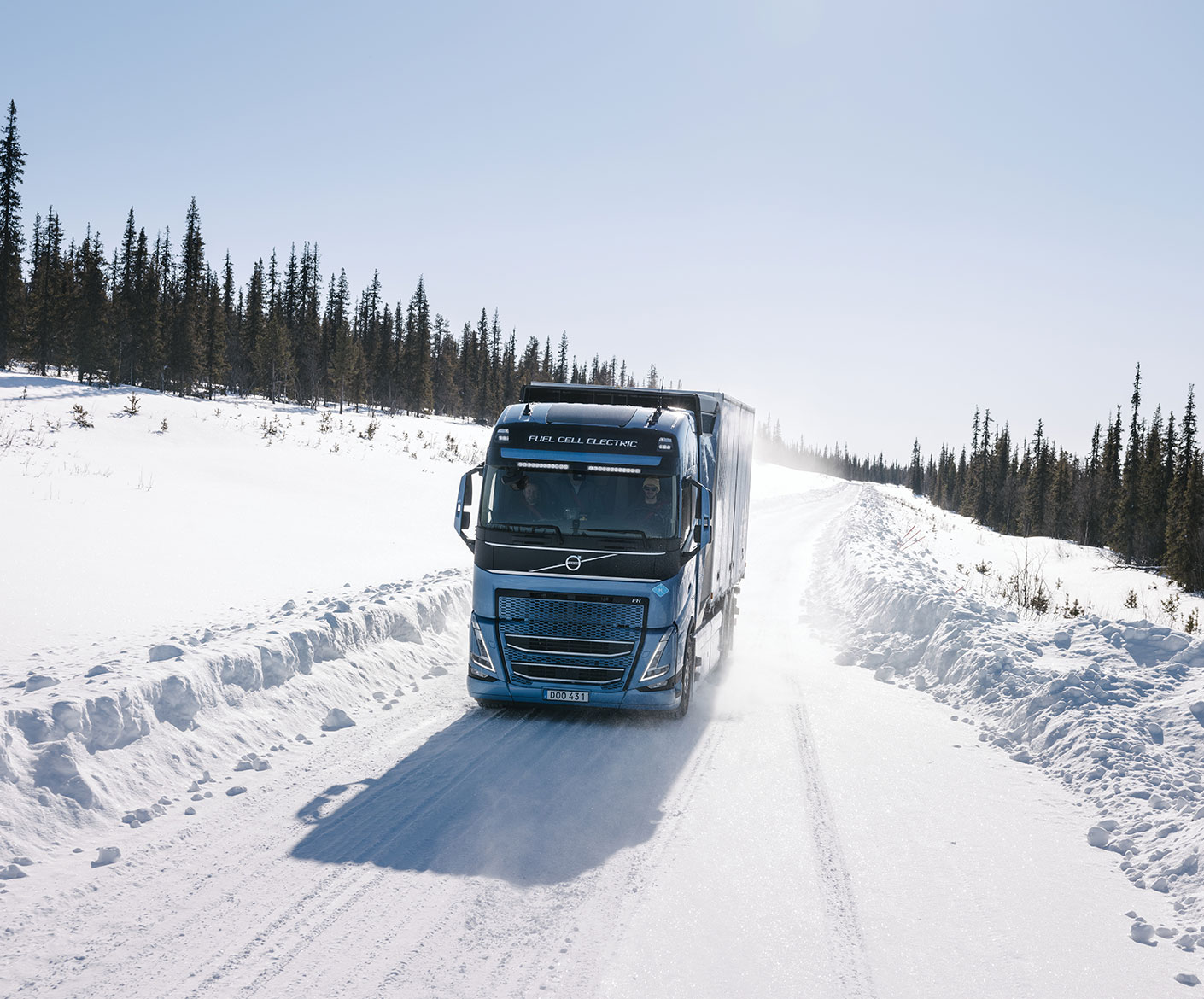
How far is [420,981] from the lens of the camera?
3922 millimetres

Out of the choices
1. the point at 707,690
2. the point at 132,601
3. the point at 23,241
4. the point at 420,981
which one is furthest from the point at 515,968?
the point at 23,241

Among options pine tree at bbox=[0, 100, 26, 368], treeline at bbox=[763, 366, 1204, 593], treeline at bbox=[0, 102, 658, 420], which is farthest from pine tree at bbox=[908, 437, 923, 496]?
pine tree at bbox=[0, 100, 26, 368]

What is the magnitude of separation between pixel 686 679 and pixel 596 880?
408 cm

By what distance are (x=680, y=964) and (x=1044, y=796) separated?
4446 mm

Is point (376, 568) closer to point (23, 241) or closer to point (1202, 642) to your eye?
point (1202, 642)

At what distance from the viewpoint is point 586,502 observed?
28.3ft

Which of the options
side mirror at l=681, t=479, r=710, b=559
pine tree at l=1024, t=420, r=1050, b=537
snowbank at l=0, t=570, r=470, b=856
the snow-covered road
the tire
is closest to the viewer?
the snow-covered road

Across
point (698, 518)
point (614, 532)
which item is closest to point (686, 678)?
point (698, 518)

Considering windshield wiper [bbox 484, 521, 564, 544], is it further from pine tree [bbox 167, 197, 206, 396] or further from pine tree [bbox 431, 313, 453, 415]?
pine tree [bbox 431, 313, 453, 415]

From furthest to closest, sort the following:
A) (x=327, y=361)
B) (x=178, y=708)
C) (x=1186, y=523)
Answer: (x=327, y=361) < (x=1186, y=523) < (x=178, y=708)

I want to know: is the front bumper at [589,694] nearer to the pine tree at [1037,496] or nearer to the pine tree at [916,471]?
the pine tree at [1037,496]

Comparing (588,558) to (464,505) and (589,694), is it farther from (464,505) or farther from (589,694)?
(464,505)

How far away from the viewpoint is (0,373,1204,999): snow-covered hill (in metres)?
4.23

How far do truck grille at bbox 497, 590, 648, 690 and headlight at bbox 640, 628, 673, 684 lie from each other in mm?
196
